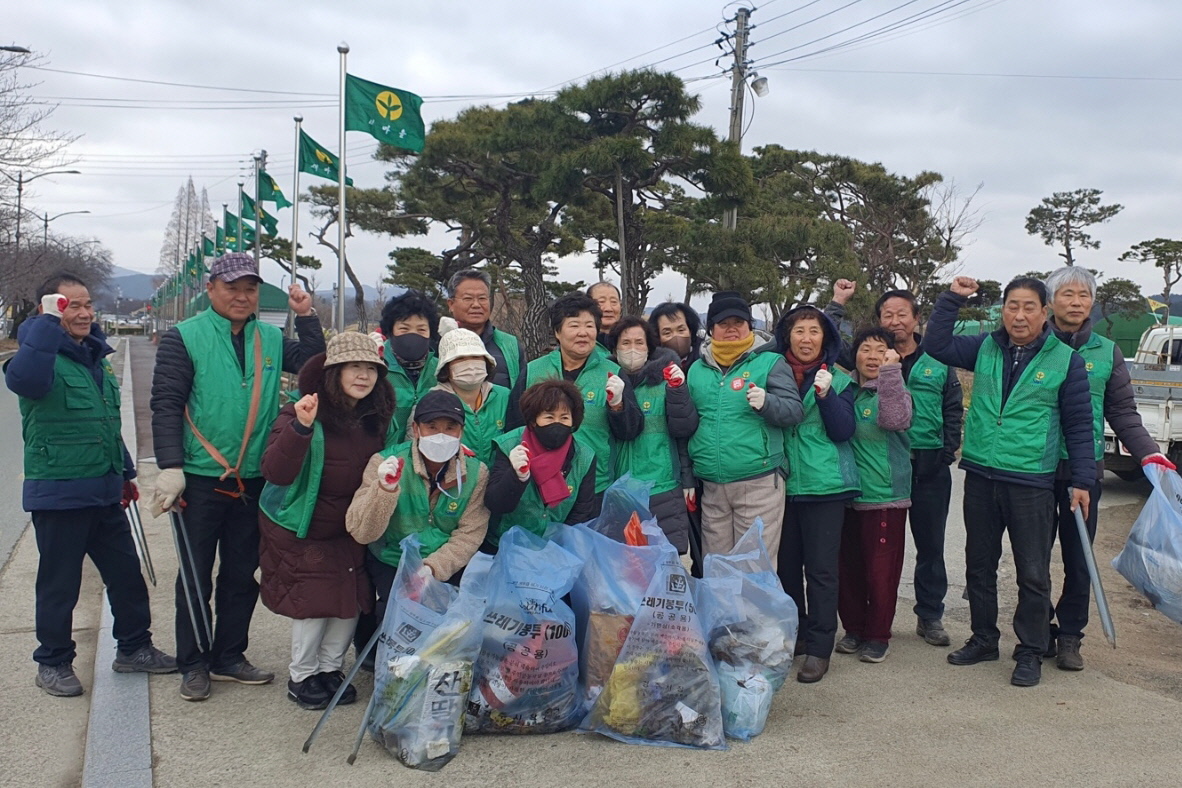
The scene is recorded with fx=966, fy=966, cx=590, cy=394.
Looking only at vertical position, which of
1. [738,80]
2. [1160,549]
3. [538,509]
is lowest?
[1160,549]

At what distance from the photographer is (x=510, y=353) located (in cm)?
468

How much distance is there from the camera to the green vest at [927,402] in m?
4.52

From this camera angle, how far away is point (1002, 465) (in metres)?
4.01

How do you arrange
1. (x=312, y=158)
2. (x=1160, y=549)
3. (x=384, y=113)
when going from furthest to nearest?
(x=312, y=158)
(x=384, y=113)
(x=1160, y=549)

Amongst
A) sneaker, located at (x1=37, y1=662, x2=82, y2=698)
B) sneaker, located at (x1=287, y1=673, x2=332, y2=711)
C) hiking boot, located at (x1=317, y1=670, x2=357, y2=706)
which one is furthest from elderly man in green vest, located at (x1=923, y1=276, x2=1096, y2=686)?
sneaker, located at (x1=37, y1=662, x2=82, y2=698)

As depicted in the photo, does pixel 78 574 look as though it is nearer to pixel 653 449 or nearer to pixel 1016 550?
pixel 653 449

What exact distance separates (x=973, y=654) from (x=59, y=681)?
12.4ft

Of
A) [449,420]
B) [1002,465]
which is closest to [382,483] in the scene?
[449,420]

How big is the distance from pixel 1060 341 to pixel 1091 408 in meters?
0.30

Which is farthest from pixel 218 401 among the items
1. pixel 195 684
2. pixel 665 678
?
pixel 665 678

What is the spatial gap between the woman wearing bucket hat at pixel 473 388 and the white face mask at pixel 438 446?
29cm

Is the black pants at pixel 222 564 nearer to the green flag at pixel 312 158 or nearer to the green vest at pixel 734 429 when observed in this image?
the green vest at pixel 734 429

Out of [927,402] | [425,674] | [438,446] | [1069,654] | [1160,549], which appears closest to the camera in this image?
[425,674]

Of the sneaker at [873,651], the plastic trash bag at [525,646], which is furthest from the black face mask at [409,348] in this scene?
the sneaker at [873,651]
